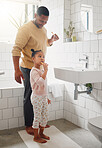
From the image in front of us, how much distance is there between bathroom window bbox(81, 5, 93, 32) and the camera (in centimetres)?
281

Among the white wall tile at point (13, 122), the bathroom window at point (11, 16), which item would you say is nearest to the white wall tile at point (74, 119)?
the white wall tile at point (13, 122)

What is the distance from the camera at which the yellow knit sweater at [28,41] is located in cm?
250

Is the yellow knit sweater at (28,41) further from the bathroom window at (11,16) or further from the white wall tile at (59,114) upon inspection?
the bathroom window at (11,16)

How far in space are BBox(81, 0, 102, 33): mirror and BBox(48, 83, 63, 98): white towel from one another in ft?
3.31

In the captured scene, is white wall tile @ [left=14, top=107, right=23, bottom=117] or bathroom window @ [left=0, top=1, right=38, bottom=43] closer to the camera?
white wall tile @ [left=14, top=107, right=23, bottom=117]

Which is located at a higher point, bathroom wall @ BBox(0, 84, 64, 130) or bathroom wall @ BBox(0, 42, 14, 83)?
bathroom wall @ BBox(0, 42, 14, 83)

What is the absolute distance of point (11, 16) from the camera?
398cm

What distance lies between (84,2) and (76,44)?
2.08 ft

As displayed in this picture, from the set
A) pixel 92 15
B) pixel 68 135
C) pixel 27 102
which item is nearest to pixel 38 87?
pixel 27 102

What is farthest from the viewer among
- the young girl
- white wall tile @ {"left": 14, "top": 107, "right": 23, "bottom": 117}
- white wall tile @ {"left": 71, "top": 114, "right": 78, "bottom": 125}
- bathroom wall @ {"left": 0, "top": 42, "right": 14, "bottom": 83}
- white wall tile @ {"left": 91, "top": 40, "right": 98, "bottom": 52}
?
bathroom wall @ {"left": 0, "top": 42, "right": 14, "bottom": 83}

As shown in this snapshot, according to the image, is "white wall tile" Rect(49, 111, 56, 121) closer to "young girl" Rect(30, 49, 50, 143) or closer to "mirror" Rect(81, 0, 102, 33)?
"young girl" Rect(30, 49, 50, 143)

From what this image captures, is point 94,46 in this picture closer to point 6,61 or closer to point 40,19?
point 40,19

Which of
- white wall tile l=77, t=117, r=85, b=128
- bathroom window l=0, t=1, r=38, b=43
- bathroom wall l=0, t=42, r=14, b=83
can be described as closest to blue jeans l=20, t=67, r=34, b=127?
white wall tile l=77, t=117, r=85, b=128

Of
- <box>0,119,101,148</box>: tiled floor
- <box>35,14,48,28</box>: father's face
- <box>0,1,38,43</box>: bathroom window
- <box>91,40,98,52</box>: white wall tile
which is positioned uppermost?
<box>0,1,38,43</box>: bathroom window
